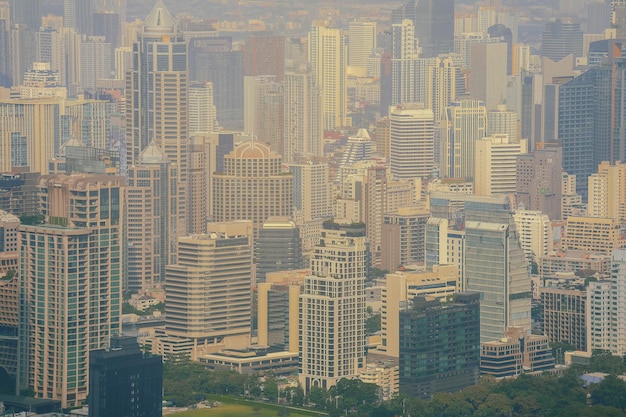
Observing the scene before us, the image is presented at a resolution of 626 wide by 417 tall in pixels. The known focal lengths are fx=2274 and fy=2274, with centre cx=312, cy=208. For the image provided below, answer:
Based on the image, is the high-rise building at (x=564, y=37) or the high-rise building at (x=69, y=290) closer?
the high-rise building at (x=69, y=290)

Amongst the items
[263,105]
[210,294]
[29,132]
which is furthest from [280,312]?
[263,105]

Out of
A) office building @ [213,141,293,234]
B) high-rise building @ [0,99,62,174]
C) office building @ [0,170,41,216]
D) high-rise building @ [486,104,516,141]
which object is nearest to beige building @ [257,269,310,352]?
office building @ [0,170,41,216]

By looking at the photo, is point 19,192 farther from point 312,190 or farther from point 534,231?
point 534,231

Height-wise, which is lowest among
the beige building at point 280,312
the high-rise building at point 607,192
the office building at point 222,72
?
the beige building at point 280,312

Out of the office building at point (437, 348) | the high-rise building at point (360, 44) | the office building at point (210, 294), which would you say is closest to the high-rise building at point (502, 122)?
the high-rise building at point (360, 44)

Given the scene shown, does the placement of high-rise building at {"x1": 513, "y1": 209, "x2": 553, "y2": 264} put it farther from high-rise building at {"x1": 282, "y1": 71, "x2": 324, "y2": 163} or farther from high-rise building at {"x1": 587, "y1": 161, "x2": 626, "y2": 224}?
high-rise building at {"x1": 282, "y1": 71, "x2": 324, "y2": 163}

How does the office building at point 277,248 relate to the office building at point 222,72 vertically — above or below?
below

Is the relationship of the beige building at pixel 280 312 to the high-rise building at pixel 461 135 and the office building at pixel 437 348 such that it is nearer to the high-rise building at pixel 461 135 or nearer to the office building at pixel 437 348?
the office building at pixel 437 348
